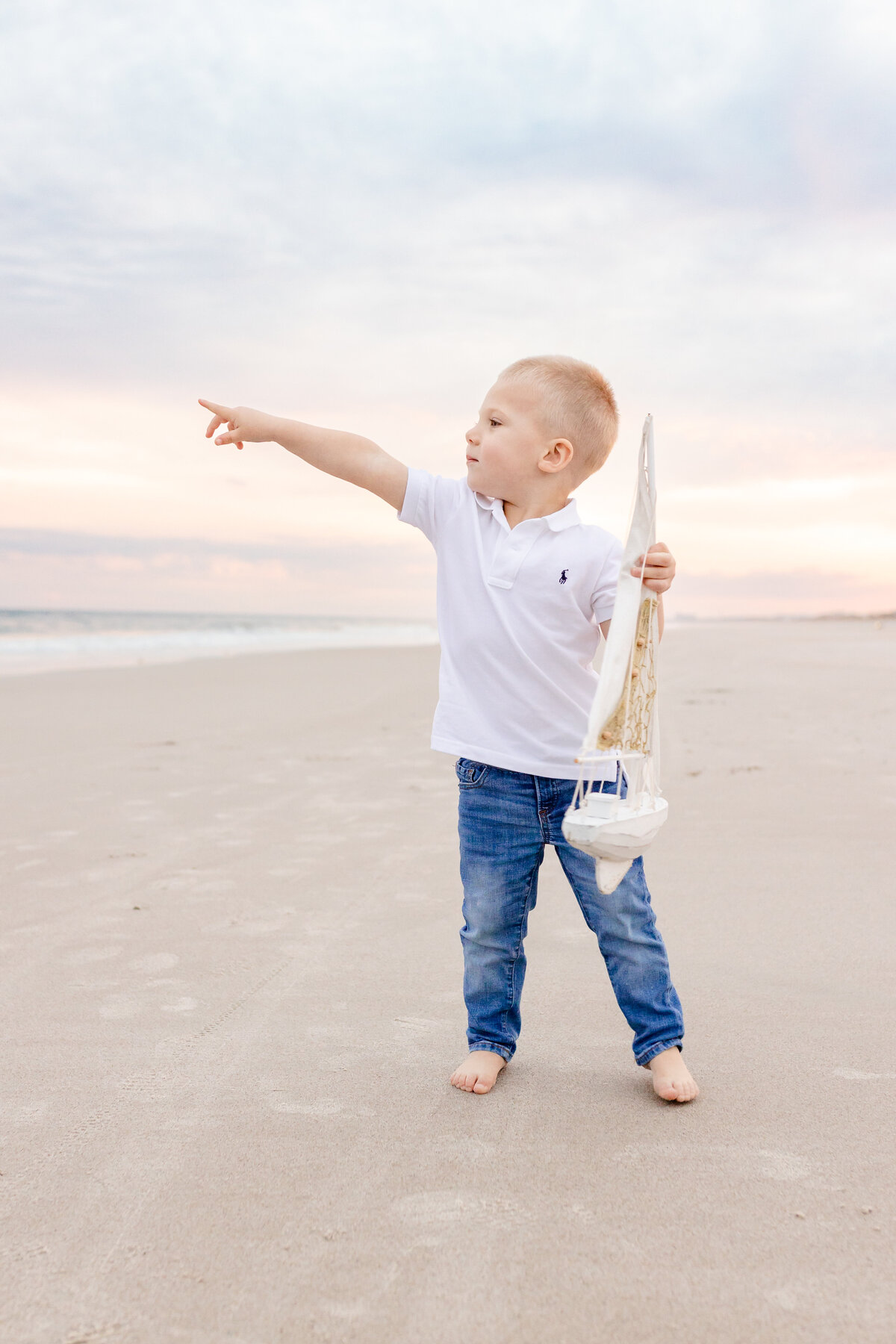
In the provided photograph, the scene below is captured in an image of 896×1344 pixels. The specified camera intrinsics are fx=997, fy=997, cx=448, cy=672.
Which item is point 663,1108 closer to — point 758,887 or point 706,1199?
point 706,1199

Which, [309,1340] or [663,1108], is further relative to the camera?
[663,1108]

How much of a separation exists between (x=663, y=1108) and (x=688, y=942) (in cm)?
100

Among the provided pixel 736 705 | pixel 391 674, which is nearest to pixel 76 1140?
pixel 736 705

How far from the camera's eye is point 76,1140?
1919 millimetres

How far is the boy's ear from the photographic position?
2.27 meters

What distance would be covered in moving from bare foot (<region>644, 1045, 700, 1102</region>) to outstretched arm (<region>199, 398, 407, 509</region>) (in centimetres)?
146

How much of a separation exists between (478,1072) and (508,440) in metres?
1.40

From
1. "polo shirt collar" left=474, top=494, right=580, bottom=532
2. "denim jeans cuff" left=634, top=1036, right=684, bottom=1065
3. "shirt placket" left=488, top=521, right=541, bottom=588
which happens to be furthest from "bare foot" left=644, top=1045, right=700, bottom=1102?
"polo shirt collar" left=474, top=494, right=580, bottom=532

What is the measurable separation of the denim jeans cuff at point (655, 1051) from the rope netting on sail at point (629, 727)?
1.38 ft

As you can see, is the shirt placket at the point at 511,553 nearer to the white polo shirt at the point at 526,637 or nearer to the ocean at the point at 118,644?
the white polo shirt at the point at 526,637

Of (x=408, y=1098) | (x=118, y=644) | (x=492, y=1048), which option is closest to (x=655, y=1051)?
(x=492, y=1048)

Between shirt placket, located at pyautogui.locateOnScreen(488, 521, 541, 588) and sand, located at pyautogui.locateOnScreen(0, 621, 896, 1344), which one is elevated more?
shirt placket, located at pyautogui.locateOnScreen(488, 521, 541, 588)

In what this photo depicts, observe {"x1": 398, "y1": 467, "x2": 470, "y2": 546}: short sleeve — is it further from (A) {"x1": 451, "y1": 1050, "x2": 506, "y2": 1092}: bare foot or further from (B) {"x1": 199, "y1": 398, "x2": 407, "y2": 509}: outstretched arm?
(A) {"x1": 451, "y1": 1050, "x2": 506, "y2": 1092}: bare foot

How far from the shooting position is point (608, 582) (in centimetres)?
225
